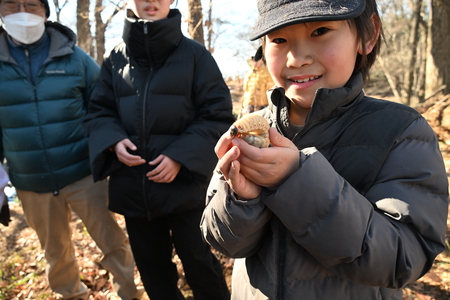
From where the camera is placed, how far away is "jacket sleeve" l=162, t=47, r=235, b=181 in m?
2.44

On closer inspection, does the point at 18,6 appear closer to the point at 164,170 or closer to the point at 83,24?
the point at 164,170

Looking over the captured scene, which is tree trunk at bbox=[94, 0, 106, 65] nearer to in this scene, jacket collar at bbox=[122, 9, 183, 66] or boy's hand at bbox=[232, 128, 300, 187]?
jacket collar at bbox=[122, 9, 183, 66]

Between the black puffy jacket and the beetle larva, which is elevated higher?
the beetle larva

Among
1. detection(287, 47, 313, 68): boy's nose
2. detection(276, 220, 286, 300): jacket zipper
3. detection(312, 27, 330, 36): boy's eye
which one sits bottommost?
detection(276, 220, 286, 300): jacket zipper

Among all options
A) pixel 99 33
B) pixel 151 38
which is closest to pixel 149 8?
pixel 151 38

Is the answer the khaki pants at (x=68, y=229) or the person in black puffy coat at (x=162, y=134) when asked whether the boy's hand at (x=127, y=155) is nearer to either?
the person in black puffy coat at (x=162, y=134)

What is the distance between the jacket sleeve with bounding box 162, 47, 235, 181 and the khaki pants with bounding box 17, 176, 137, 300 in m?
1.13

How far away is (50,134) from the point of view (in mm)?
2938

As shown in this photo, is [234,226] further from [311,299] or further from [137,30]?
[137,30]

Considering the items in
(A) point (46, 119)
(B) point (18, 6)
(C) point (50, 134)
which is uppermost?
(B) point (18, 6)

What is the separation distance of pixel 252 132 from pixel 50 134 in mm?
2409

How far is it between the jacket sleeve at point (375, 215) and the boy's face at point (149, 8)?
6.33ft

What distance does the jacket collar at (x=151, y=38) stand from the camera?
8.02 ft

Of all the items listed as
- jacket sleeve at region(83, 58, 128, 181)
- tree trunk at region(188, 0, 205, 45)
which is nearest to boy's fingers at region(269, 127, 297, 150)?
jacket sleeve at region(83, 58, 128, 181)
